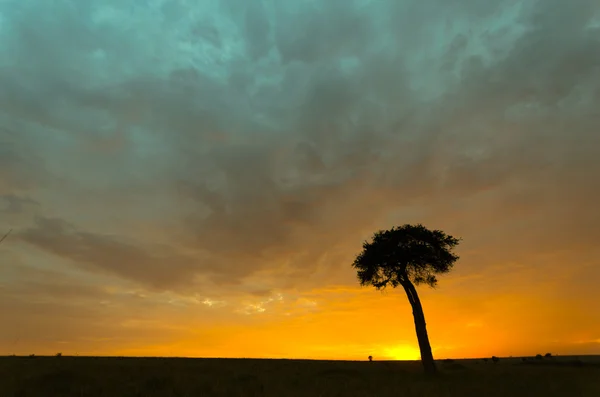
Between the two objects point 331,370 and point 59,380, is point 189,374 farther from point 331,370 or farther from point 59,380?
point 331,370

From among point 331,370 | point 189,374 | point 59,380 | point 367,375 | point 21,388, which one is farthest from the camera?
point 331,370

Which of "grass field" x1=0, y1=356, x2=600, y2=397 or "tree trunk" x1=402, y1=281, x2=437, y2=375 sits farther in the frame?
"tree trunk" x1=402, y1=281, x2=437, y2=375

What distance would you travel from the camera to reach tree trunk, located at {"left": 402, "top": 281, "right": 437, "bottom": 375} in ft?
121

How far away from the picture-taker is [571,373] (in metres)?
36.3

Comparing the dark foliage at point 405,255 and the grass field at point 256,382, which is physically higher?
the dark foliage at point 405,255

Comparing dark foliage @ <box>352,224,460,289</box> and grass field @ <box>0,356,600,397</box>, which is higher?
dark foliage @ <box>352,224,460,289</box>

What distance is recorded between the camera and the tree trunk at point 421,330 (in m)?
37.0

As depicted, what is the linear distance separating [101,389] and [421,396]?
66.7 feet

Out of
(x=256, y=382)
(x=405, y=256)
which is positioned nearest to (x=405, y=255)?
(x=405, y=256)

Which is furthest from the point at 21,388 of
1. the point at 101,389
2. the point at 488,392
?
the point at 488,392

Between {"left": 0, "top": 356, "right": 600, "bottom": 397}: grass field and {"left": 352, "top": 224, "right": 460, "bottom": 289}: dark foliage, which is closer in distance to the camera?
{"left": 0, "top": 356, "right": 600, "bottom": 397}: grass field

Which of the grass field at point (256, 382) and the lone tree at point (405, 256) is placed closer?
the grass field at point (256, 382)

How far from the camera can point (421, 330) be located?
3909 cm

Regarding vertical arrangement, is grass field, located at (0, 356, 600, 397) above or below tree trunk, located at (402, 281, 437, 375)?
below
